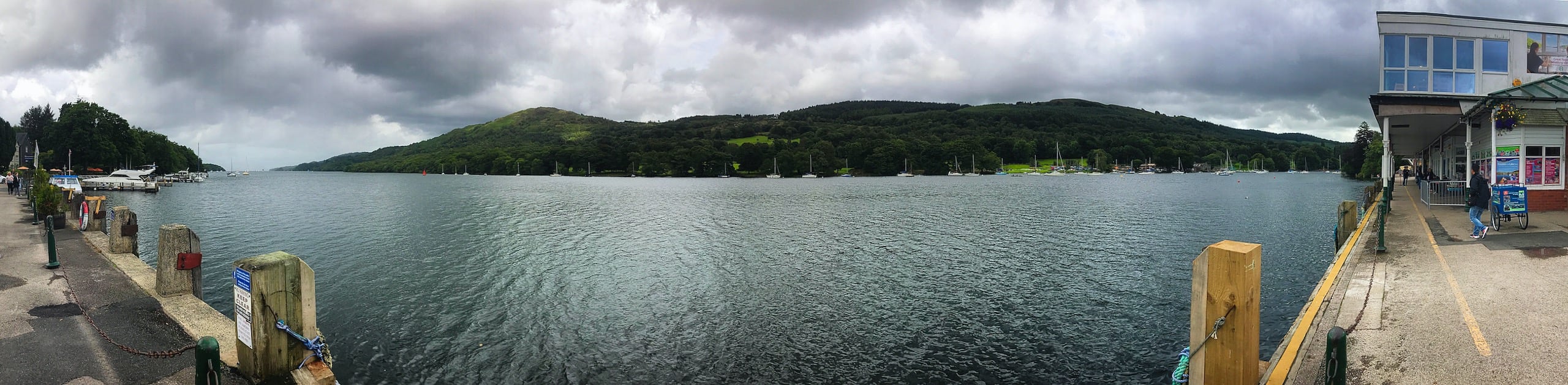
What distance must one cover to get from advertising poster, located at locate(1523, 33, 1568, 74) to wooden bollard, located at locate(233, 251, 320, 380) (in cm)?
3263

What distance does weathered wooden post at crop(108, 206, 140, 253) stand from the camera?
1370 centimetres

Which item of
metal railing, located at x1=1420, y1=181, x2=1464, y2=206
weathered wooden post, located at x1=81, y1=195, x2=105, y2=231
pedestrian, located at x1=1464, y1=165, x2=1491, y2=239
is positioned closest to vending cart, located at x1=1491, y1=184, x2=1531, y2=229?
pedestrian, located at x1=1464, y1=165, x2=1491, y2=239

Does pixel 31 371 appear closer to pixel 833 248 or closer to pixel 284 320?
pixel 284 320

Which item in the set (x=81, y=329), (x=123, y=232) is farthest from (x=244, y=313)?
(x=123, y=232)

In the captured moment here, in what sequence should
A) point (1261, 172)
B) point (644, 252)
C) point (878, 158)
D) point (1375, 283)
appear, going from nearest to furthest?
point (1375, 283), point (644, 252), point (878, 158), point (1261, 172)

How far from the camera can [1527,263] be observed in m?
11.1

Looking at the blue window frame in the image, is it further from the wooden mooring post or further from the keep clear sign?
the keep clear sign

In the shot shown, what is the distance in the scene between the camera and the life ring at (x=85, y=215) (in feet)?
57.6

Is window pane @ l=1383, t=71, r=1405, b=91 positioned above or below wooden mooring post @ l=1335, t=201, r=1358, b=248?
above

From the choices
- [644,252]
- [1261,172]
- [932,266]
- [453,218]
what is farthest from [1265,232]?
[1261,172]

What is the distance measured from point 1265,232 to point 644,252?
24.9 m

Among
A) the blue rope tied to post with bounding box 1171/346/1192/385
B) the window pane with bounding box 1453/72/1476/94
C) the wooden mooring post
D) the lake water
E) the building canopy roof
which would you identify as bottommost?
the lake water

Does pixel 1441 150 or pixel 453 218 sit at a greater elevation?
pixel 1441 150

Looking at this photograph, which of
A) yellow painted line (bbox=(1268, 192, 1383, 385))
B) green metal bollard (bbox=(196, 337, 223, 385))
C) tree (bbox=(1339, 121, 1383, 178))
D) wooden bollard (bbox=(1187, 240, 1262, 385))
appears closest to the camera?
green metal bollard (bbox=(196, 337, 223, 385))
